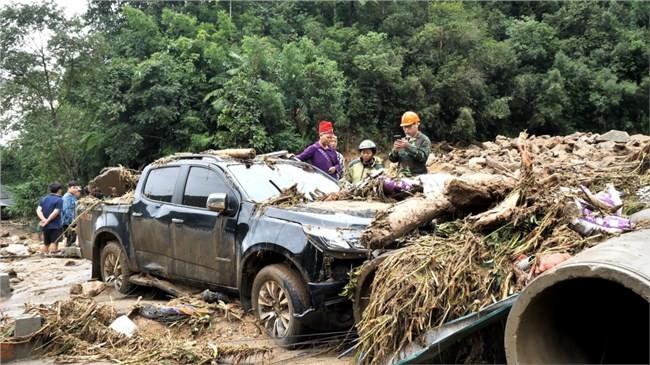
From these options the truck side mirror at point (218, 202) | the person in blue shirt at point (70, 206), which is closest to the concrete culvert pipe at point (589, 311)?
the truck side mirror at point (218, 202)

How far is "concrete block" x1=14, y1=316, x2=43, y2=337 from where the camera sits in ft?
18.8

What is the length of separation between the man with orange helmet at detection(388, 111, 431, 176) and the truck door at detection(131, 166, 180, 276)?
2662 millimetres

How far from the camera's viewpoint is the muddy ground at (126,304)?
5.25 metres

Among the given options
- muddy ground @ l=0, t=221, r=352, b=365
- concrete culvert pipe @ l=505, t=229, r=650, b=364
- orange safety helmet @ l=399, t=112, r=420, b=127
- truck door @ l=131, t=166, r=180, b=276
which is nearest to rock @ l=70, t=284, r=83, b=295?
muddy ground @ l=0, t=221, r=352, b=365

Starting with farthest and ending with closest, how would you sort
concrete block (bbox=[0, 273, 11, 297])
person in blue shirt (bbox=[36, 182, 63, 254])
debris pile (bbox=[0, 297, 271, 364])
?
person in blue shirt (bbox=[36, 182, 63, 254]), concrete block (bbox=[0, 273, 11, 297]), debris pile (bbox=[0, 297, 271, 364])

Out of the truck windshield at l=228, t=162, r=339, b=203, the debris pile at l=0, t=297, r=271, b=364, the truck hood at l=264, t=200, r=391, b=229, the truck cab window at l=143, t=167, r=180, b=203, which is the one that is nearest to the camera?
the debris pile at l=0, t=297, r=271, b=364

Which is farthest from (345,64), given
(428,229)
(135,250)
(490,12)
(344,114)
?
(428,229)

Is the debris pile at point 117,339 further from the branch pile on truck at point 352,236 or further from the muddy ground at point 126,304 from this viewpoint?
the branch pile on truck at point 352,236

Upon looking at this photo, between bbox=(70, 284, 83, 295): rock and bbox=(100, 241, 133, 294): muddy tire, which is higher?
bbox=(100, 241, 133, 294): muddy tire

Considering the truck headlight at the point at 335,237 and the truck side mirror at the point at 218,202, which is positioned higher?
the truck side mirror at the point at 218,202

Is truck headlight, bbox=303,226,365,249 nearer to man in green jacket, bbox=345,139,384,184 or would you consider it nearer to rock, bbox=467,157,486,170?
man in green jacket, bbox=345,139,384,184

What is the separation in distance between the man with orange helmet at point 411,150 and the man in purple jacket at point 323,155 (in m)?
1.13

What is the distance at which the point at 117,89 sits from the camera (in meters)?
23.5

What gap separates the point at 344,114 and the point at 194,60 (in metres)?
6.99
